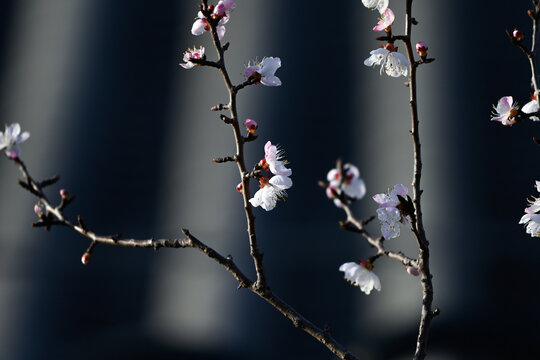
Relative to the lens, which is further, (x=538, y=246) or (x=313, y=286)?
(x=313, y=286)

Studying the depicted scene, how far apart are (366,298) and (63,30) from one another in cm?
209

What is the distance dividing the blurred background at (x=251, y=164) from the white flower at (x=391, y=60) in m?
1.75

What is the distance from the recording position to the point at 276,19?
313 cm

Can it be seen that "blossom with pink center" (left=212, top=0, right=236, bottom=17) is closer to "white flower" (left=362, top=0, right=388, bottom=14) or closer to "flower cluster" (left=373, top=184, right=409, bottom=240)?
"white flower" (left=362, top=0, right=388, bottom=14)

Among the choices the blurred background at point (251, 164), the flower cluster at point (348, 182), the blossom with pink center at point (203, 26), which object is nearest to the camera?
the flower cluster at point (348, 182)

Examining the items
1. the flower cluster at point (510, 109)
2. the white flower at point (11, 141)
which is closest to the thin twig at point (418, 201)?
the flower cluster at point (510, 109)

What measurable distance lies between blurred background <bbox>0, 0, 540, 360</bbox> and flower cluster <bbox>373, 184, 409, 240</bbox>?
1.72 metres

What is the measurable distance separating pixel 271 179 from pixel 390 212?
15 centimetres

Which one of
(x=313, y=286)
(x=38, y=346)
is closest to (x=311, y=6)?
(x=313, y=286)

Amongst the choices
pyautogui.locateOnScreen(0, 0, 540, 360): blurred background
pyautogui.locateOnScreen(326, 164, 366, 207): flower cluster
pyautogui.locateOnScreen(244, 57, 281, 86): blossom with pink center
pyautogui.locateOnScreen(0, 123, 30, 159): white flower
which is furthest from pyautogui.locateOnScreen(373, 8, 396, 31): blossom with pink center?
pyautogui.locateOnScreen(0, 0, 540, 360): blurred background

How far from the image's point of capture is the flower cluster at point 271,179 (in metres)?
0.78

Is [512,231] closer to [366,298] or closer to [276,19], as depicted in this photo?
[366,298]

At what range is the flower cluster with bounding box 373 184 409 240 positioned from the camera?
0.74 meters

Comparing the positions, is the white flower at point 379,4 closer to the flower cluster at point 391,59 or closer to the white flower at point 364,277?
the flower cluster at point 391,59
